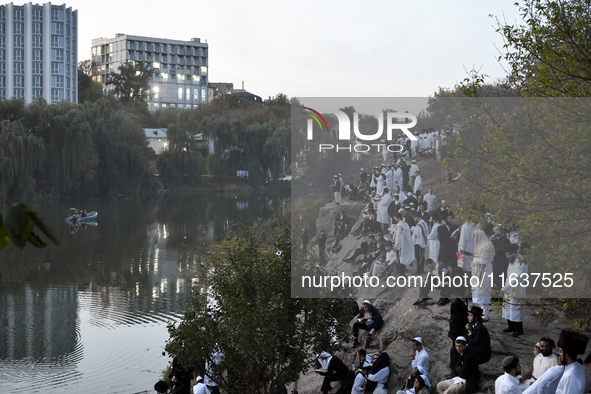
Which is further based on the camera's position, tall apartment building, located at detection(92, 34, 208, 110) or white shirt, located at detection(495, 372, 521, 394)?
tall apartment building, located at detection(92, 34, 208, 110)

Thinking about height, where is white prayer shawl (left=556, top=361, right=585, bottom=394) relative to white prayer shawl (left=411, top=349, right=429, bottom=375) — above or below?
above

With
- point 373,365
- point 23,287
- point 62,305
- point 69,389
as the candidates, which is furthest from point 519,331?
point 23,287

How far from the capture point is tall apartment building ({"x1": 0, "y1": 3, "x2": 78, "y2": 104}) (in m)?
87.5

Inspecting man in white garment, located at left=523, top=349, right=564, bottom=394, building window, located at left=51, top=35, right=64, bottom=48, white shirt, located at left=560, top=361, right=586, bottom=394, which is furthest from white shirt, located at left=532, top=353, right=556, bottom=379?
building window, located at left=51, top=35, right=64, bottom=48

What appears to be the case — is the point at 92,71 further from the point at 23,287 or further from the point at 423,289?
the point at 423,289

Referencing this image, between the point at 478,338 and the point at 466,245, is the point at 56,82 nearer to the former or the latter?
the point at 466,245

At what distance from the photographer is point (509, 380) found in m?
7.28

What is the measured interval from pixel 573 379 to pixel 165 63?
4711 inches

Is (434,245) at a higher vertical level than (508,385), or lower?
higher

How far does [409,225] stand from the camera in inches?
445

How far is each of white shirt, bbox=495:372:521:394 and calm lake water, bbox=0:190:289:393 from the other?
498 cm

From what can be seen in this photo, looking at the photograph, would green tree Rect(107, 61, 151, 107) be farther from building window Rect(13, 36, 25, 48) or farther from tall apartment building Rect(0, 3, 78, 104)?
building window Rect(13, 36, 25, 48)

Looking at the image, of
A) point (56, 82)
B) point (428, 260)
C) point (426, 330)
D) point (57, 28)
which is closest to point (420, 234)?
point (428, 260)

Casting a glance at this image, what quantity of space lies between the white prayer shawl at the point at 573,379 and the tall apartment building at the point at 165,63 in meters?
113
